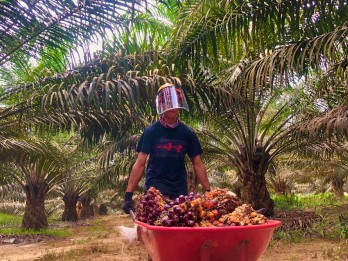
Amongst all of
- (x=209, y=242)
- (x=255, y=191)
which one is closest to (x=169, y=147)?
(x=209, y=242)

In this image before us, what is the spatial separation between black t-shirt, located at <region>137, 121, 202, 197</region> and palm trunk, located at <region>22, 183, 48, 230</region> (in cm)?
1134

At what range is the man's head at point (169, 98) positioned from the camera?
3157mm

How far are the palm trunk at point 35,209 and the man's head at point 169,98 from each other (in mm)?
11911

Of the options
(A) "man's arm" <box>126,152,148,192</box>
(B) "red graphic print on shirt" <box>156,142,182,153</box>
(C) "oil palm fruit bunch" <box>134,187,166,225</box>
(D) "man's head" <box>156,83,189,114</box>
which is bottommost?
(C) "oil palm fruit bunch" <box>134,187,166,225</box>

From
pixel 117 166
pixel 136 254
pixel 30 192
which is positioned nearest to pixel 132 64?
pixel 136 254

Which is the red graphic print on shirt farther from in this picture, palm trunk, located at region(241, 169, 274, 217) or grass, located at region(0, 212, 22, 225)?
grass, located at region(0, 212, 22, 225)

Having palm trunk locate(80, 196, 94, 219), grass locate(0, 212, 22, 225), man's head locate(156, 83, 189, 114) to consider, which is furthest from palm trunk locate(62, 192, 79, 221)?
man's head locate(156, 83, 189, 114)

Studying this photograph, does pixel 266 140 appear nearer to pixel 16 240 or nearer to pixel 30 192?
pixel 16 240

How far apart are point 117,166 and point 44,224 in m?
3.04

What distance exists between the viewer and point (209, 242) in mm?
2027

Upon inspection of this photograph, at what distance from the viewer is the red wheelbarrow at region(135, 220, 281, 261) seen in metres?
2.03

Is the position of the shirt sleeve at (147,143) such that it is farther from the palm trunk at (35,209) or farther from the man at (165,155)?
the palm trunk at (35,209)

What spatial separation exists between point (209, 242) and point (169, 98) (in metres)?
1.41

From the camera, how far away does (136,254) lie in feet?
23.3
